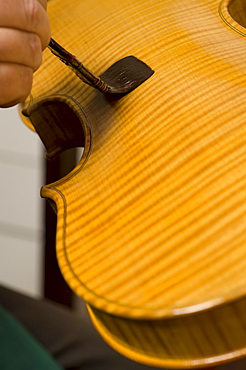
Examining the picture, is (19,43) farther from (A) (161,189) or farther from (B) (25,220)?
(B) (25,220)

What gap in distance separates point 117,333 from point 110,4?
0.45 m

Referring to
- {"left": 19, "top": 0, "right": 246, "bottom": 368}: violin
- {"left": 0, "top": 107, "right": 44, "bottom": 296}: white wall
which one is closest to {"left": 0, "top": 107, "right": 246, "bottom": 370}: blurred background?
{"left": 0, "top": 107, "right": 44, "bottom": 296}: white wall

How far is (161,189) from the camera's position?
1.23 feet

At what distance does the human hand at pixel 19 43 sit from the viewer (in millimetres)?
405

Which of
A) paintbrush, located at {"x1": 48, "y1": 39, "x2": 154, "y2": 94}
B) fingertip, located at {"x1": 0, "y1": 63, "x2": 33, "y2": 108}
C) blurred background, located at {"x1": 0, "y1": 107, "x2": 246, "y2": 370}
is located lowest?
blurred background, located at {"x1": 0, "y1": 107, "x2": 246, "y2": 370}

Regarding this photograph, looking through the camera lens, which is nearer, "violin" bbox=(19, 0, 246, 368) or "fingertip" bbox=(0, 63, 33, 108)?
"violin" bbox=(19, 0, 246, 368)

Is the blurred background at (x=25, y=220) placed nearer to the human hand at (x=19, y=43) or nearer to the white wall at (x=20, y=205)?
the white wall at (x=20, y=205)

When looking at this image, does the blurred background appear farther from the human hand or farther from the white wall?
the human hand

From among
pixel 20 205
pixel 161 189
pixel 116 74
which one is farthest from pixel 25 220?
pixel 161 189

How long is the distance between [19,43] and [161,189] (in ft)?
0.56

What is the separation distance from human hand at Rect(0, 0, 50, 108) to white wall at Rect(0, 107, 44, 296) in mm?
883

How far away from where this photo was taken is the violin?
1.00ft

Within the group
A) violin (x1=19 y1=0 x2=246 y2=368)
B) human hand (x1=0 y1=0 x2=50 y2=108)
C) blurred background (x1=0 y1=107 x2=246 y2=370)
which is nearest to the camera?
violin (x1=19 y1=0 x2=246 y2=368)

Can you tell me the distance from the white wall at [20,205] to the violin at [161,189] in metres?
0.75
